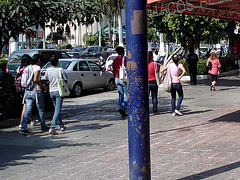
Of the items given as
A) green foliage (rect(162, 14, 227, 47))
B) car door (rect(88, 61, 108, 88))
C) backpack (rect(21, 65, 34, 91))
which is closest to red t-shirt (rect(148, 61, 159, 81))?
backpack (rect(21, 65, 34, 91))

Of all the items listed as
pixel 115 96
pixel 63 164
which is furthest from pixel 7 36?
pixel 115 96

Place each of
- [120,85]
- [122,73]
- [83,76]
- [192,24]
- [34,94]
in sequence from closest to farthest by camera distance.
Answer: [34,94]
[122,73]
[120,85]
[83,76]
[192,24]

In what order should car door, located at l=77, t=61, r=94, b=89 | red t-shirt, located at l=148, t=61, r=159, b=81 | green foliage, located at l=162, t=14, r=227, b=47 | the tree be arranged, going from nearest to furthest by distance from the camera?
the tree → red t-shirt, located at l=148, t=61, r=159, b=81 → car door, located at l=77, t=61, r=94, b=89 → green foliage, located at l=162, t=14, r=227, b=47

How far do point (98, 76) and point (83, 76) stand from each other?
3.38ft

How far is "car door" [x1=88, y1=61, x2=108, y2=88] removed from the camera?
57.9 feet

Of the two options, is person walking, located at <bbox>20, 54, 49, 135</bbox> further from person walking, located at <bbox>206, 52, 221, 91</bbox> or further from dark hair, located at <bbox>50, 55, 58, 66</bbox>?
person walking, located at <bbox>206, 52, 221, 91</bbox>

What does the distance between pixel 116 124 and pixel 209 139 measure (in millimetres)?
2763

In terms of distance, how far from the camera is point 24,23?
949 centimetres

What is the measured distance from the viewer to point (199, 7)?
12023mm

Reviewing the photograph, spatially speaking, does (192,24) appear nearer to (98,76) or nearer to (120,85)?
(98,76)

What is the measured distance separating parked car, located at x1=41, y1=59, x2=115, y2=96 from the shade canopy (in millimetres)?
4634

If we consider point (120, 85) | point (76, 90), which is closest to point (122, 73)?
point (120, 85)

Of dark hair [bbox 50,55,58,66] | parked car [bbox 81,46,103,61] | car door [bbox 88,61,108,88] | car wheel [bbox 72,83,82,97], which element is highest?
parked car [bbox 81,46,103,61]

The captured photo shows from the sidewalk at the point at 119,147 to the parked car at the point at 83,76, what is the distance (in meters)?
4.20
